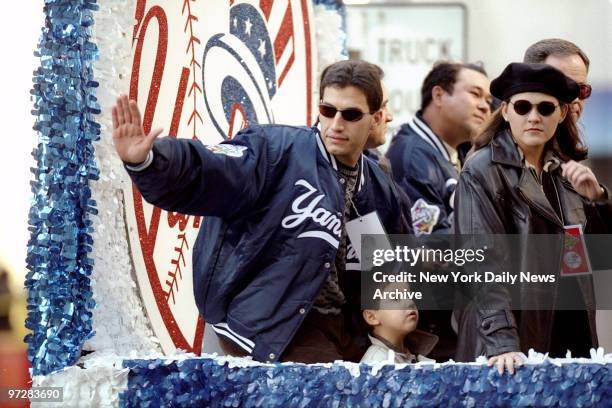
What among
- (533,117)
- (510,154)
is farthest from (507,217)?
(533,117)

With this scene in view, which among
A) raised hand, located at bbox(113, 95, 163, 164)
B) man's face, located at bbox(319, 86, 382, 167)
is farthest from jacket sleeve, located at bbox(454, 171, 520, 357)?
raised hand, located at bbox(113, 95, 163, 164)

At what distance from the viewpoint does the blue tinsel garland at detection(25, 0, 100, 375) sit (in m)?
3.55

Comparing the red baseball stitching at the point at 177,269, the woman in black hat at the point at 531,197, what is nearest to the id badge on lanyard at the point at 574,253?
the woman in black hat at the point at 531,197

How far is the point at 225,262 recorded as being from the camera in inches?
145

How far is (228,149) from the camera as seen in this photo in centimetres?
357

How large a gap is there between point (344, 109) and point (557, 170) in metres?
0.68

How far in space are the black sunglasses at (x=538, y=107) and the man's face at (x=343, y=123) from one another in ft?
1.42

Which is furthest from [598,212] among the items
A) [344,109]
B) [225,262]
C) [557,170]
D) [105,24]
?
[105,24]

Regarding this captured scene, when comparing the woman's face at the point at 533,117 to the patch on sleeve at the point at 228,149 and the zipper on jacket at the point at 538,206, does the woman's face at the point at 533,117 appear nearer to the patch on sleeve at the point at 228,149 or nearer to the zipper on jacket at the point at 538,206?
the zipper on jacket at the point at 538,206

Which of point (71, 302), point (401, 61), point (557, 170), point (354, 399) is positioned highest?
point (401, 61)

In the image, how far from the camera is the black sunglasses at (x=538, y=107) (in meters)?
3.74

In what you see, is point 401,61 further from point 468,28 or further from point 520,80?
point 520,80

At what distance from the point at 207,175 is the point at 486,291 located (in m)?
0.85

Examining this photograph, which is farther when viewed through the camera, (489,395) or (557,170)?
(557,170)
